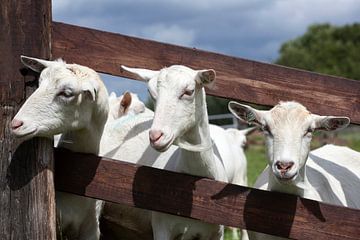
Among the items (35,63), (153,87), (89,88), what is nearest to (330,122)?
(153,87)

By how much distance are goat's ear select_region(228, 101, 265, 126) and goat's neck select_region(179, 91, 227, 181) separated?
12.3 inches

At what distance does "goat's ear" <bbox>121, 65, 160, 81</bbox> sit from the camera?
16.9ft

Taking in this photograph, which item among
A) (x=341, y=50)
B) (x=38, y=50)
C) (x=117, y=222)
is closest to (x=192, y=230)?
(x=117, y=222)

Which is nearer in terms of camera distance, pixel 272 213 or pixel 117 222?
pixel 272 213

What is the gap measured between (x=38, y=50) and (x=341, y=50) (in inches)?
2437

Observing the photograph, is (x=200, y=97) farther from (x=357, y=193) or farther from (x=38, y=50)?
(x=357, y=193)

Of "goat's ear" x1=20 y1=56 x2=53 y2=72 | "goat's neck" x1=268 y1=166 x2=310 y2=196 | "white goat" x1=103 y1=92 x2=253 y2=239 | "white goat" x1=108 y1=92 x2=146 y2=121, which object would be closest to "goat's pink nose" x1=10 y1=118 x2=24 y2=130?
"goat's ear" x1=20 y1=56 x2=53 y2=72

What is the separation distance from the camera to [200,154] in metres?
5.60

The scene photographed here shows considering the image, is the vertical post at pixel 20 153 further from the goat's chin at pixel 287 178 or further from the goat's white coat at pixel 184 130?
the goat's chin at pixel 287 178

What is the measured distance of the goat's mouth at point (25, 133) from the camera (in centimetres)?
459

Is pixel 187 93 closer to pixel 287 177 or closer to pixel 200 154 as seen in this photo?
pixel 200 154

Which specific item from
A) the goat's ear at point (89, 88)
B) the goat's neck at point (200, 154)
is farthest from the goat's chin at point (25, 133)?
the goat's neck at point (200, 154)

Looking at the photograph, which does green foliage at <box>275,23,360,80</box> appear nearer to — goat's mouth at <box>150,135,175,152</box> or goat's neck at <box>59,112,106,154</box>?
goat's neck at <box>59,112,106,154</box>

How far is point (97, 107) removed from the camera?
5.35 m
